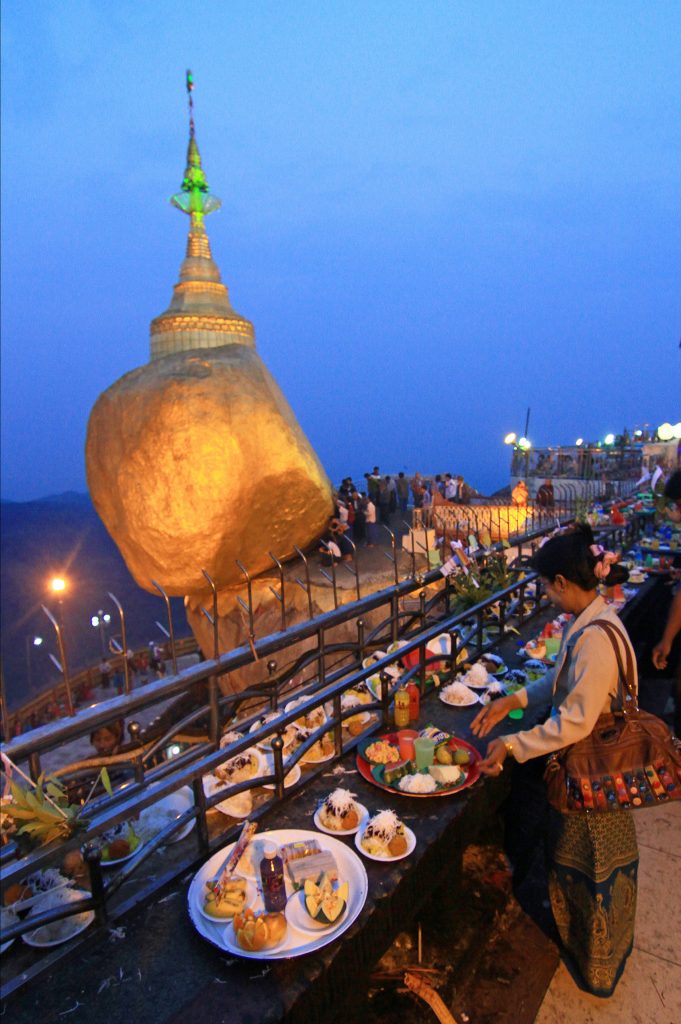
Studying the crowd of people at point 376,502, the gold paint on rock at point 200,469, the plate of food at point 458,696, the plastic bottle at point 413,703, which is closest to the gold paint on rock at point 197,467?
the gold paint on rock at point 200,469

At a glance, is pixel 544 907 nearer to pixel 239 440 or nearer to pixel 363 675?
pixel 363 675

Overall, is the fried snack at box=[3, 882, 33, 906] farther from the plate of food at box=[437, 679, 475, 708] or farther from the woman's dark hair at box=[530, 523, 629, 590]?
the woman's dark hair at box=[530, 523, 629, 590]

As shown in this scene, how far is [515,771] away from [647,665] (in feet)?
11.0

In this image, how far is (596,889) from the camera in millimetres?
1961

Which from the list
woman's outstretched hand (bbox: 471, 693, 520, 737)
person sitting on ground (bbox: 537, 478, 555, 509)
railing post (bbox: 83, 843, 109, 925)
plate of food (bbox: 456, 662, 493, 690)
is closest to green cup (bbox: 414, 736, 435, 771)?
woman's outstretched hand (bbox: 471, 693, 520, 737)

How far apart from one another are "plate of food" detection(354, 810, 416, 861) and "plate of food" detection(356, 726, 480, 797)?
241 millimetres

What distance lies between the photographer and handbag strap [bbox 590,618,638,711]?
6.02ft

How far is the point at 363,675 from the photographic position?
2.55 metres

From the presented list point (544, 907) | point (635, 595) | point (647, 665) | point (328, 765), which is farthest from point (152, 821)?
point (647, 665)

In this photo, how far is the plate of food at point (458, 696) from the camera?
3.04 m

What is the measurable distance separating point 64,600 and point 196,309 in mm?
10494

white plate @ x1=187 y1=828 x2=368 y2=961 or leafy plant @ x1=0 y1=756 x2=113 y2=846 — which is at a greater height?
leafy plant @ x1=0 y1=756 x2=113 y2=846

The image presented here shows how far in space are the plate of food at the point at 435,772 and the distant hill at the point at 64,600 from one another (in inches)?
342

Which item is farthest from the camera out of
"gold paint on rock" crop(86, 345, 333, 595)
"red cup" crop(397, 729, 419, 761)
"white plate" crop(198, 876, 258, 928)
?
"gold paint on rock" crop(86, 345, 333, 595)
